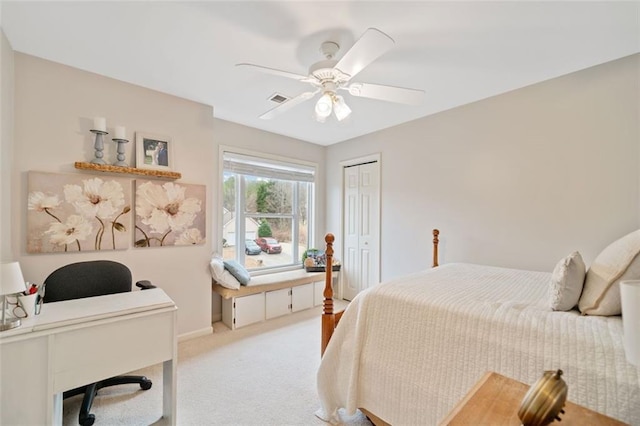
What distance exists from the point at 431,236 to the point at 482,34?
2.01 metres

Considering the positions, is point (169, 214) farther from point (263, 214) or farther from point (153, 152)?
point (263, 214)

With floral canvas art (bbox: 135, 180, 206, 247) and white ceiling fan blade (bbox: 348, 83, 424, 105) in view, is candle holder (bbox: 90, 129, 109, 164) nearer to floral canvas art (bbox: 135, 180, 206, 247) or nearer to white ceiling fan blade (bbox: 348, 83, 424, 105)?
floral canvas art (bbox: 135, 180, 206, 247)

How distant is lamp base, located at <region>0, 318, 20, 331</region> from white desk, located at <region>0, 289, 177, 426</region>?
0.02 meters

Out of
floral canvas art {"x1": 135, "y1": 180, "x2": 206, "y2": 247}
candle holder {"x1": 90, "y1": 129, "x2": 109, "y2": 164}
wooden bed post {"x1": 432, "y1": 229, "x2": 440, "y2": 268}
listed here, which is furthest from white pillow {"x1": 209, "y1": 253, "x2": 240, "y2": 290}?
wooden bed post {"x1": 432, "y1": 229, "x2": 440, "y2": 268}

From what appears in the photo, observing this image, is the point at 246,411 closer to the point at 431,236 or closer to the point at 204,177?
the point at 204,177

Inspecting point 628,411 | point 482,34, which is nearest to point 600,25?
point 482,34

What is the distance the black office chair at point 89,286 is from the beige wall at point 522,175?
281 centimetres

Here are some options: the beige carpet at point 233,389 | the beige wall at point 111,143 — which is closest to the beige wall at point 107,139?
the beige wall at point 111,143

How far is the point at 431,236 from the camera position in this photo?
3.16m

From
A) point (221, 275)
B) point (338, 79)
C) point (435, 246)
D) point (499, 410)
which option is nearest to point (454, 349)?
point (499, 410)

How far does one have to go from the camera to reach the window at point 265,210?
11.7 feet

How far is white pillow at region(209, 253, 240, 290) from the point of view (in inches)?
115

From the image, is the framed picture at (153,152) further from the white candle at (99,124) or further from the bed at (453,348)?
the bed at (453,348)

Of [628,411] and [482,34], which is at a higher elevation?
[482,34]
